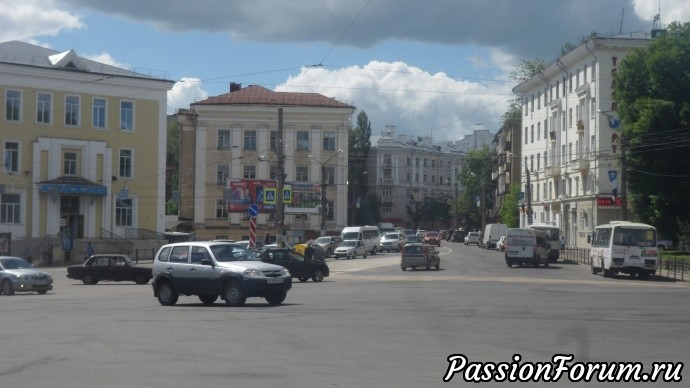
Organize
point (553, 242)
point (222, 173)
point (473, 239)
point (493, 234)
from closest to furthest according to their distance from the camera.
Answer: point (553, 242) < point (222, 173) < point (493, 234) < point (473, 239)

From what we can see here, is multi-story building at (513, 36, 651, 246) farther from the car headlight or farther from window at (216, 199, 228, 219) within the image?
the car headlight

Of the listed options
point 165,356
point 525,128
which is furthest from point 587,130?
point 165,356

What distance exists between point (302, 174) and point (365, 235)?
14.4m

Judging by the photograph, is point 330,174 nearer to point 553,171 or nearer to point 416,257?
point 553,171

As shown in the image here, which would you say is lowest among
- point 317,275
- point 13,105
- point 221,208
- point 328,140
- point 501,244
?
point 317,275

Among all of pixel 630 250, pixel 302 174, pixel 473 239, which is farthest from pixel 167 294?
pixel 473 239

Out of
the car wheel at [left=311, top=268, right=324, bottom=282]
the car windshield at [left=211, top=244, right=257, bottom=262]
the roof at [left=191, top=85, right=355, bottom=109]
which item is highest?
the roof at [left=191, top=85, right=355, bottom=109]

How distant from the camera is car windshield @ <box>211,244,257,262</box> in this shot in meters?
25.1

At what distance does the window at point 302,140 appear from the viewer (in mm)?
91875

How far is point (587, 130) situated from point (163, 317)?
208 ft

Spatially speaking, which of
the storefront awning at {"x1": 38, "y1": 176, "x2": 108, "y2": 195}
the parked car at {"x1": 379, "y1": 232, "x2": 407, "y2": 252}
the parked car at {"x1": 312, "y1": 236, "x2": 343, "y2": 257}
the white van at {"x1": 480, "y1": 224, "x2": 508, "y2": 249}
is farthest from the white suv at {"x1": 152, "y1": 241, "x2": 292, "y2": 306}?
the white van at {"x1": 480, "y1": 224, "x2": 508, "y2": 249}

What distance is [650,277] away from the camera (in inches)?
1848

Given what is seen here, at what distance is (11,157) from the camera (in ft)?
219

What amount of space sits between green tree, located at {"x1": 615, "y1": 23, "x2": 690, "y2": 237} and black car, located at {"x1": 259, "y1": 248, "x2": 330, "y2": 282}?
25.4 metres
